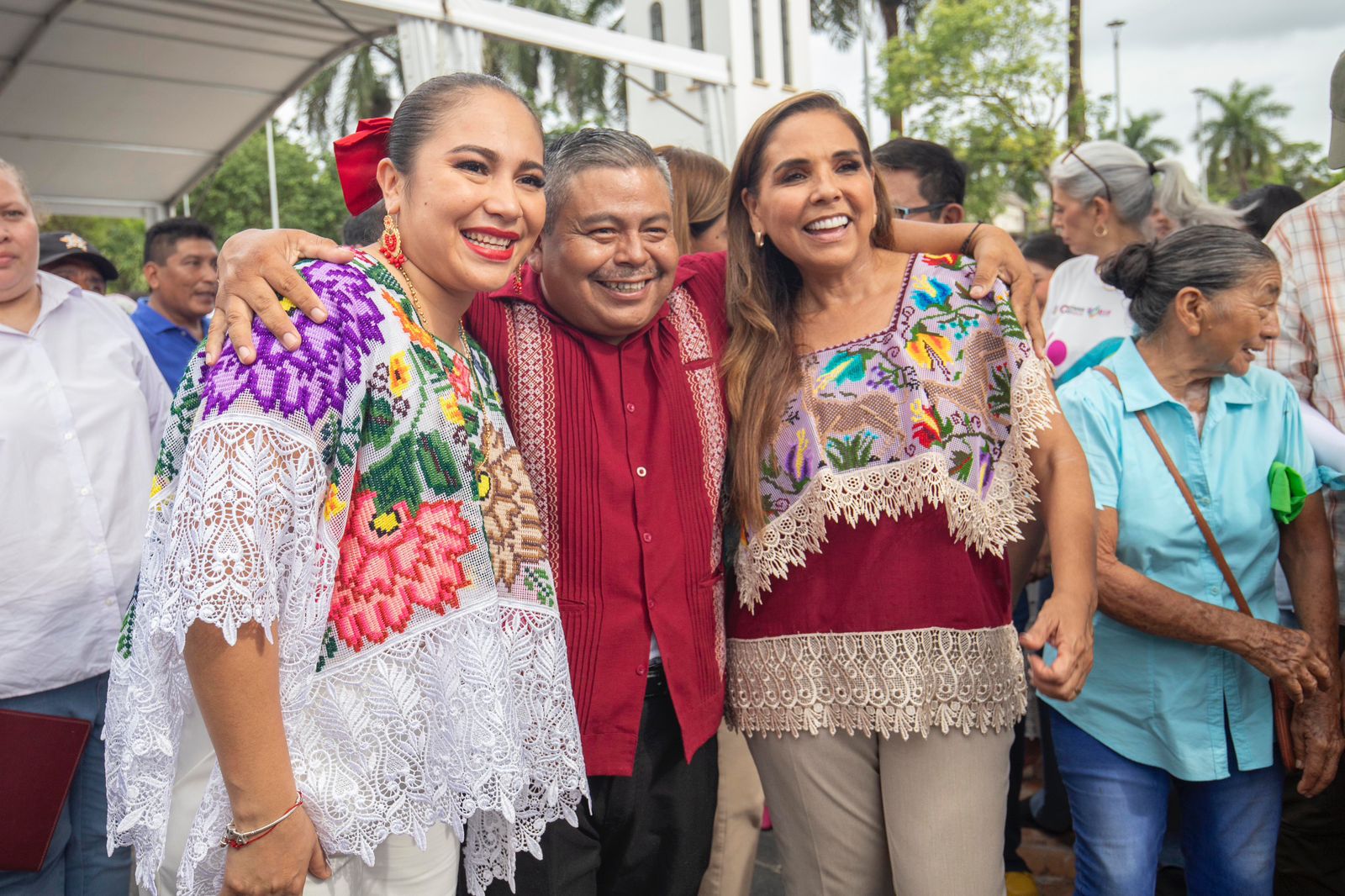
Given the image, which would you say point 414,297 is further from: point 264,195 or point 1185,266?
point 264,195

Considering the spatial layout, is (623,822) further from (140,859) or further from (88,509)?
(88,509)

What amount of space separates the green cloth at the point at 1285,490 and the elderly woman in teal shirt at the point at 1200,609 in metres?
0.02

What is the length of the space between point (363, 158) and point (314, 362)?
1.88ft

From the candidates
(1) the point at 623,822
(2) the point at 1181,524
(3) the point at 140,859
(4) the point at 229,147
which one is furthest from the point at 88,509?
(4) the point at 229,147

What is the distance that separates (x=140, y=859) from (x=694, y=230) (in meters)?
2.66

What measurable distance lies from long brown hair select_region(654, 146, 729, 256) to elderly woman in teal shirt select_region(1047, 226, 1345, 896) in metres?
1.50

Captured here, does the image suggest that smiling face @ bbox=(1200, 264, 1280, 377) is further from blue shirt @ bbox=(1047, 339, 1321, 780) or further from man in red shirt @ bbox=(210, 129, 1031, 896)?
man in red shirt @ bbox=(210, 129, 1031, 896)

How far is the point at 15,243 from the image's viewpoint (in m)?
2.70

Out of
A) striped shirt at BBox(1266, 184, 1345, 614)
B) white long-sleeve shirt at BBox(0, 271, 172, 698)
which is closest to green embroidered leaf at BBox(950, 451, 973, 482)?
striped shirt at BBox(1266, 184, 1345, 614)

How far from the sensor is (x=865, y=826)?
2293 mm

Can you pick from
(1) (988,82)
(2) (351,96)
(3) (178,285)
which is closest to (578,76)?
(2) (351,96)

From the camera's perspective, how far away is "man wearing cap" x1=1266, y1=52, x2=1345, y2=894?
294 cm

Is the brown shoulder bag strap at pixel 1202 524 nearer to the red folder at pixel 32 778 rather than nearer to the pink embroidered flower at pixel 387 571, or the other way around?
the pink embroidered flower at pixel 387 571

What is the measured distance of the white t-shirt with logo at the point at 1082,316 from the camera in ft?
13.2
